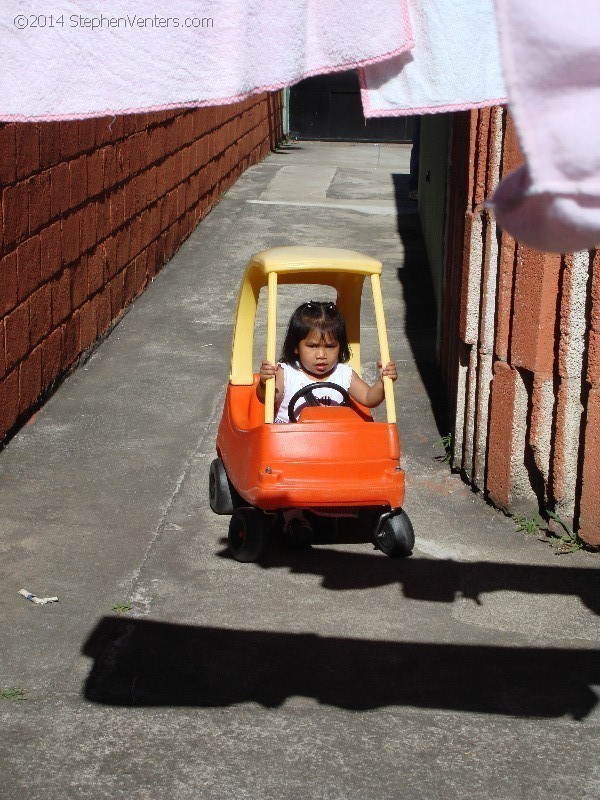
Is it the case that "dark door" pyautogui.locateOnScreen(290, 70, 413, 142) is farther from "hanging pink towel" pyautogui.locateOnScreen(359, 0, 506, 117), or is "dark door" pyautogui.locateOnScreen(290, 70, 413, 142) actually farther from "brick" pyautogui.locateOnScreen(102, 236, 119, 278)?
"hanging pink towel" pyautogui.locateOnScreen(359, 0, 506, 117)

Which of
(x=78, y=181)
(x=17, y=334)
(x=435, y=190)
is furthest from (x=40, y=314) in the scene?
(x=435, y=190)

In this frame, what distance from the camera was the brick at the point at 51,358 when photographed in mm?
7199

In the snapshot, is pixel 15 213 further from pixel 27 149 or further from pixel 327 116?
pixel 327 116

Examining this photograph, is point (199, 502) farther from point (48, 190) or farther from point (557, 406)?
point (48, 190)

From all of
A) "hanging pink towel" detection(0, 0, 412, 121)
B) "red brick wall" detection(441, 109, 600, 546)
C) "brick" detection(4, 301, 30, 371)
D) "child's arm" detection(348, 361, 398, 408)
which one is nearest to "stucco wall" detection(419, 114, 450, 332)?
"red brick wall" detection(441, 109, 600, 546)

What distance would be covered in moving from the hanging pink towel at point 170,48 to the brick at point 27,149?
3.70 m

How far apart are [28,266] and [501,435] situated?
288cm

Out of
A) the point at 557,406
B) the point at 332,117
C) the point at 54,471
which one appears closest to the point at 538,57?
the point at 557,406

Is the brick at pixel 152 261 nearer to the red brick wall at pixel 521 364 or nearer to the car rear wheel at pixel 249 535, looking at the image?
the red brick wall at pixel 521 364

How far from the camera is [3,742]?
375 centimetres

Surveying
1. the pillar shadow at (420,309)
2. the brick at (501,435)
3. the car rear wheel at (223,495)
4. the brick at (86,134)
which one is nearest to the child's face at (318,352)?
the car rear wheel at (223,495)

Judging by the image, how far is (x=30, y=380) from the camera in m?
6.93

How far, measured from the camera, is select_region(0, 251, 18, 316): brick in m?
6.36

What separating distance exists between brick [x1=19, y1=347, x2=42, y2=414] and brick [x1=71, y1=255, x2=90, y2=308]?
850mm
